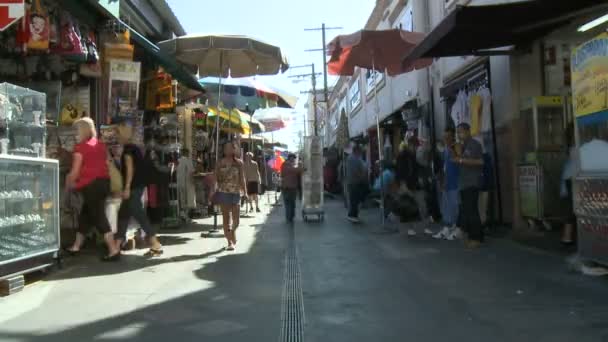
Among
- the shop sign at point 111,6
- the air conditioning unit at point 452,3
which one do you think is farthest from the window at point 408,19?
the shop sign at point 111,6

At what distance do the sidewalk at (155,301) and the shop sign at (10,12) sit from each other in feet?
8.52

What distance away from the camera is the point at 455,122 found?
11797mm

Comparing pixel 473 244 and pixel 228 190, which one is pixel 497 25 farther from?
pixel 228 190

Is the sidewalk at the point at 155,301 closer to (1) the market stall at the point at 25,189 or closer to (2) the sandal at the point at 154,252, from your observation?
(2) the sandal at the point at 154,252

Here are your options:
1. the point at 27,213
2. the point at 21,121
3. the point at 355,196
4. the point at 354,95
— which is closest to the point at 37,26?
the point at 21,121

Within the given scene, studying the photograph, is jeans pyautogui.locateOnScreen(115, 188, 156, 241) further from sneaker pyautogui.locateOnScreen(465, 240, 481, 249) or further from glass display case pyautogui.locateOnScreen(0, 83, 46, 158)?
sneaker pyautogui.locateOnScreen(465, 240, 481, 249)

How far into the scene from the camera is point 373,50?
34.8ft

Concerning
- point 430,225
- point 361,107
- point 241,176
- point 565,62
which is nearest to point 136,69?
point 241,176

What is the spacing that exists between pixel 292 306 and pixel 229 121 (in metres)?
10.8

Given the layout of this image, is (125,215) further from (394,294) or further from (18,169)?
(394,294)

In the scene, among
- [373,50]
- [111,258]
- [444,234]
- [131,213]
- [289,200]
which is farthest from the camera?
[289,200]

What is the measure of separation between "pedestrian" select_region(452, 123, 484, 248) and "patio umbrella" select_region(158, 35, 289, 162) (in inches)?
142

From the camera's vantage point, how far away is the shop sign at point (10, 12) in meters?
5.41

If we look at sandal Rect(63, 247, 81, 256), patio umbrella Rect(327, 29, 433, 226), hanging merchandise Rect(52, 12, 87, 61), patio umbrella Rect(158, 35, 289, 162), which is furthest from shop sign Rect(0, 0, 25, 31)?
patio umbrella Rect(327, 29, 433, 226)
